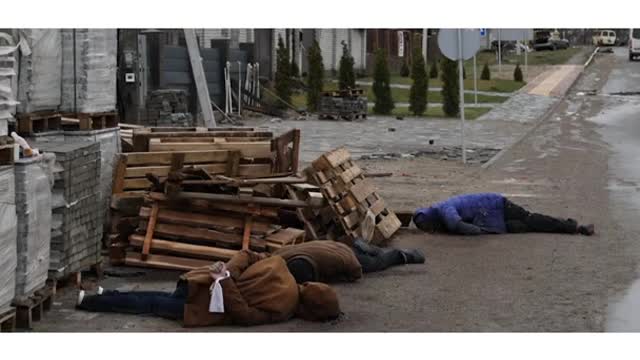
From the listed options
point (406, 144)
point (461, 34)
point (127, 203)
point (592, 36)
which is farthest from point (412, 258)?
point (592, 36)

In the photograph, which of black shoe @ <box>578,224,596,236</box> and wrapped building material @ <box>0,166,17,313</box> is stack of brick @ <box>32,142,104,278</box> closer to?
wrapped building material @ <box>0,166,17,313</box>

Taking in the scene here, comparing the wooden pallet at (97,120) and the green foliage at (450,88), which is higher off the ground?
the green foliage at (450,88)

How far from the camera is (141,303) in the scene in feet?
27.9

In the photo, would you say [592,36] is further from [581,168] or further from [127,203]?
[127,203]

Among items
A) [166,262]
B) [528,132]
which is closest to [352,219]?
[166,262]

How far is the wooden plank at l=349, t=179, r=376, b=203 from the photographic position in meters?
11.7

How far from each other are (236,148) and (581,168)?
10919mm

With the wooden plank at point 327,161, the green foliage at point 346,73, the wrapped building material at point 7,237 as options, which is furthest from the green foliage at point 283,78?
the wrapped building material at point 7,237

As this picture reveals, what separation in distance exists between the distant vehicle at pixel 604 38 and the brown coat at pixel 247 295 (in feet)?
257

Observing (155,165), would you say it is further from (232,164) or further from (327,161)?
(327,161)

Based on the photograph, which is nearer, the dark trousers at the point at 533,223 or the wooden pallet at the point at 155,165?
the wooden pallet at the point at 155,165

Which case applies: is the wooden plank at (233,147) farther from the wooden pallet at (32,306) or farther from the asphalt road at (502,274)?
the wooden pallet at (32,306)

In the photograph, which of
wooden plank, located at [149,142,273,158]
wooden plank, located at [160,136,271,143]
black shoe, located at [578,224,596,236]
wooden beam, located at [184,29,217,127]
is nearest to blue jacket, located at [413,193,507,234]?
black shoe, located at [578,224,596,236]

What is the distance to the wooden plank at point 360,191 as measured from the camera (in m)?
11.7
